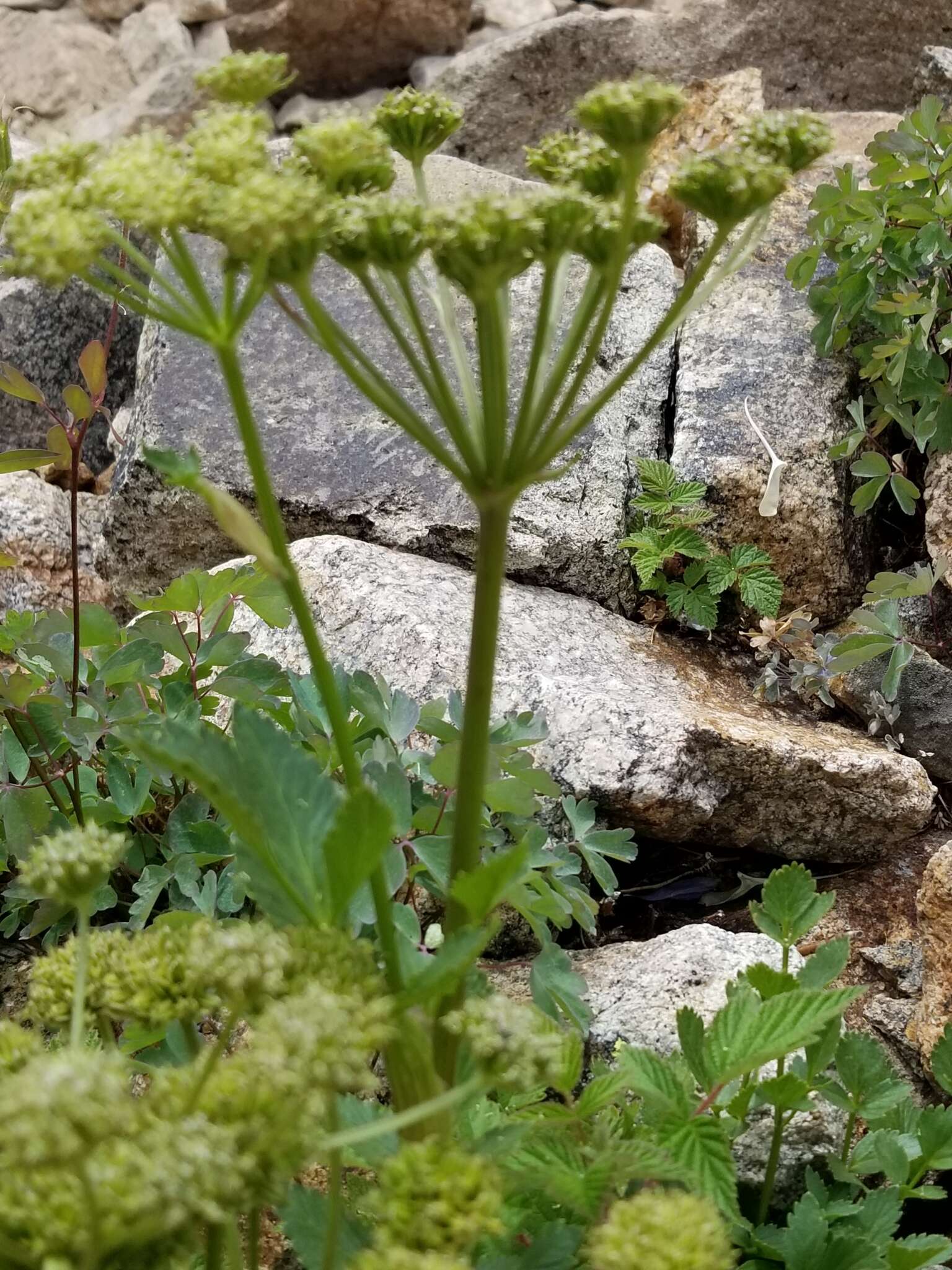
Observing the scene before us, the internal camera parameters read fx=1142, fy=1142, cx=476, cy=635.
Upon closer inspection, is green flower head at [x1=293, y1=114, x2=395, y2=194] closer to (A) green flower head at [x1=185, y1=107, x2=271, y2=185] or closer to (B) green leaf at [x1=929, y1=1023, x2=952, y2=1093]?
(A) green flower head at [x1=185, y1=107, x2=271, y2=185]

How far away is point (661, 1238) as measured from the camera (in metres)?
Answer: 0.67

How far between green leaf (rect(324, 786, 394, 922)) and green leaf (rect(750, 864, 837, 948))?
26.4 inches

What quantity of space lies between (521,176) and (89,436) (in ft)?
6.71

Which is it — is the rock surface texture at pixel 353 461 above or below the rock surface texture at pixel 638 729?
above

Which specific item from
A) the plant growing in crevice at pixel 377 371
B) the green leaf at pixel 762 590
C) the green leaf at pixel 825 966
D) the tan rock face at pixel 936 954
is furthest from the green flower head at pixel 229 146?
the green leaf at pixel 762 590

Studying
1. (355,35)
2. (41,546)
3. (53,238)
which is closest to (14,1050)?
(53,238)

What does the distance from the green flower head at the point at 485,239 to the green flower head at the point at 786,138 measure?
8.5 inches

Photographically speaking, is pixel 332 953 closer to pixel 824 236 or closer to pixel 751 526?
pixel 751 526

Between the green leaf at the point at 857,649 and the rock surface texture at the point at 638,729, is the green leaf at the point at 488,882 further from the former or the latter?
the green leaf at the point at 857,649

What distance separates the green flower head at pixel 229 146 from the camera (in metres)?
0.81

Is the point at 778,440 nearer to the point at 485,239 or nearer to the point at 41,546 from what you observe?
the point at 41,546

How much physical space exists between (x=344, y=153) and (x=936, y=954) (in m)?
1.44

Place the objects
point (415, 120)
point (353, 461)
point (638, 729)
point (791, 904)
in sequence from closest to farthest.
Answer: point (415, 120) < point (791, 904) < point (638, 729) < point (353, 461)

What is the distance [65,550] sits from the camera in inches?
114
